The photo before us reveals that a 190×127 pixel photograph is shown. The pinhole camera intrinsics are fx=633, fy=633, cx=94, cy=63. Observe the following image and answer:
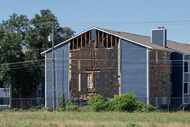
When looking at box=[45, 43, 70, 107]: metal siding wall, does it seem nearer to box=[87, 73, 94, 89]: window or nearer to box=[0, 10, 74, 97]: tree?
box=[87, 73, 94, 89]: window

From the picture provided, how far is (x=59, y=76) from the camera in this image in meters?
70.9

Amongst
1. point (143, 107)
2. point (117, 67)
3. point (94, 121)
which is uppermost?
point (117, 67)

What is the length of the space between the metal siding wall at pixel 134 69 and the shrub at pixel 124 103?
2438 millimetres

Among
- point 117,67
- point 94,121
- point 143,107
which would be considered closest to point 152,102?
point 143,107

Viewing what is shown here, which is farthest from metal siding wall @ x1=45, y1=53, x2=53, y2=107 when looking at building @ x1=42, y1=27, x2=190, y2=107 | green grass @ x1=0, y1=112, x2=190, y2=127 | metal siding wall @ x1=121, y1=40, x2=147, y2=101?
green grass @ x1=0, y1=112, x2=190, y2=127

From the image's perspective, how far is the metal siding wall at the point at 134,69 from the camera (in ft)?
214

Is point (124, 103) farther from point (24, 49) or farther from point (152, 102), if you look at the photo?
point (24, 49)

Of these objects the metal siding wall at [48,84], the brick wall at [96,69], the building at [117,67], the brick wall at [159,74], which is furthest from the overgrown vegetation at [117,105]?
the metal siding wall at [48,84]

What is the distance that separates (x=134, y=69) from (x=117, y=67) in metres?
2.04

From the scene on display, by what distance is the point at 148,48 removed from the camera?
64.8 m

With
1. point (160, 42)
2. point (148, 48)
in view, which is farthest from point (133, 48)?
point (160, 42)

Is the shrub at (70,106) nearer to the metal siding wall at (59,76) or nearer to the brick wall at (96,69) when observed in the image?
the brick wall at (96,69)

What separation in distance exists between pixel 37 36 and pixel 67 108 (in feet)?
64.4

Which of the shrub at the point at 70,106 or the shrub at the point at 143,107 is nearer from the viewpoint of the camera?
the shrub at the point at 143,107
